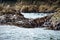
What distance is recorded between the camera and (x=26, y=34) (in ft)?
124

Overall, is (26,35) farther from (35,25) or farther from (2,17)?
(2,17)

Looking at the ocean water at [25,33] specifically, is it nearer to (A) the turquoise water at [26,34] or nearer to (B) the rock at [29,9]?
(A) the turquoise water at [26,34]

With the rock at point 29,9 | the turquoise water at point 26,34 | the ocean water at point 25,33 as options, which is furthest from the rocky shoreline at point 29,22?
the rock at point 29,9

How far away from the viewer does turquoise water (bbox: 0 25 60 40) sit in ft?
114

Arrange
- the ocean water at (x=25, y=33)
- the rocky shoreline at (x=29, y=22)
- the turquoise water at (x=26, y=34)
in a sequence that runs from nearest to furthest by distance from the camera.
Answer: the turquoise water at (x=26, y=34) → the ocean water at (x=25, y=33) → the rocky shoreline at (x=29, y=22)

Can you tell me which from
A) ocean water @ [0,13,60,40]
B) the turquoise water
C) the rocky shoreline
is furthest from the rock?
the turquoise water

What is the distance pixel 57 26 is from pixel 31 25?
14.7 ft

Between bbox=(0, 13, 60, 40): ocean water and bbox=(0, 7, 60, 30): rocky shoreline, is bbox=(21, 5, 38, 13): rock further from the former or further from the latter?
bbox=(0, 13, 60, 40): ocean water

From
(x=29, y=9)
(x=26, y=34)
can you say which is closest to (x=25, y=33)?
(x=26, y=34)

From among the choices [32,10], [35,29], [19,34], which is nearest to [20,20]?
[35,29]

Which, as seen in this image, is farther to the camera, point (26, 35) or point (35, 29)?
point (35, 29)

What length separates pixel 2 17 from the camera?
157ft

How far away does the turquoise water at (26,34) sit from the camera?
34.7m

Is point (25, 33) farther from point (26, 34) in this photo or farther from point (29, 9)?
point (29, 9)
